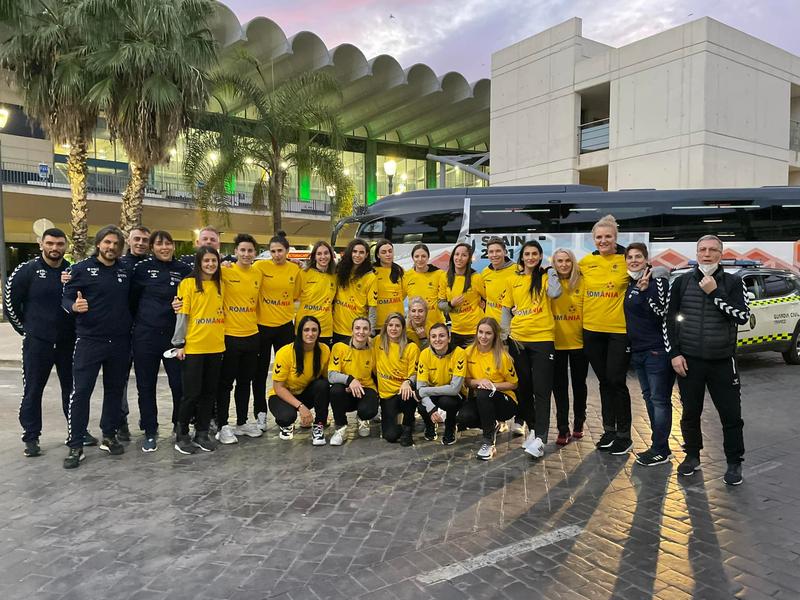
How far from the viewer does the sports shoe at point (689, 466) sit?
468 cm

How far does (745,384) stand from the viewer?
845 cm

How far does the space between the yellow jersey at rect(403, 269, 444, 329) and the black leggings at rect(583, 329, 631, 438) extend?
1.85m

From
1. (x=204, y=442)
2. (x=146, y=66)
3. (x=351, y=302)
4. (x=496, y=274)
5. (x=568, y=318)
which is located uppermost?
(x=146, y=66)

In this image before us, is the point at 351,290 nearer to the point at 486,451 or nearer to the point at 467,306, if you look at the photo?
the point at 467,306

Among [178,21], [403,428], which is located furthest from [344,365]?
[178,21]

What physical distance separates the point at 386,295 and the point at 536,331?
6.59 ft

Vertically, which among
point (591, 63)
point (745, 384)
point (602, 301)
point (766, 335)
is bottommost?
point (745, 384)

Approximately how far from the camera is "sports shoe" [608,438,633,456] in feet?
17.2

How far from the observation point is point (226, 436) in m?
5.59

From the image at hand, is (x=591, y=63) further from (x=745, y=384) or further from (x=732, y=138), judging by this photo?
(x=745, y=384)

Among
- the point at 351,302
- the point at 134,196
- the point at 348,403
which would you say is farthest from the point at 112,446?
the point at 134,196

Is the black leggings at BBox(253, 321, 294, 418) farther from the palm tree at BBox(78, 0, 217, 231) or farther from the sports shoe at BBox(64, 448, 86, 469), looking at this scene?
the palm tree at BBox(78, 0, 217, 231)

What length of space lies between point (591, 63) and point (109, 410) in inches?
866

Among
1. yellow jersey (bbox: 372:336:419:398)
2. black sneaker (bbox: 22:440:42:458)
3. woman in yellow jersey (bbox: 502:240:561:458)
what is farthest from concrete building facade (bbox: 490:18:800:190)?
black sneaker (bbox: 22:440:42:458)
